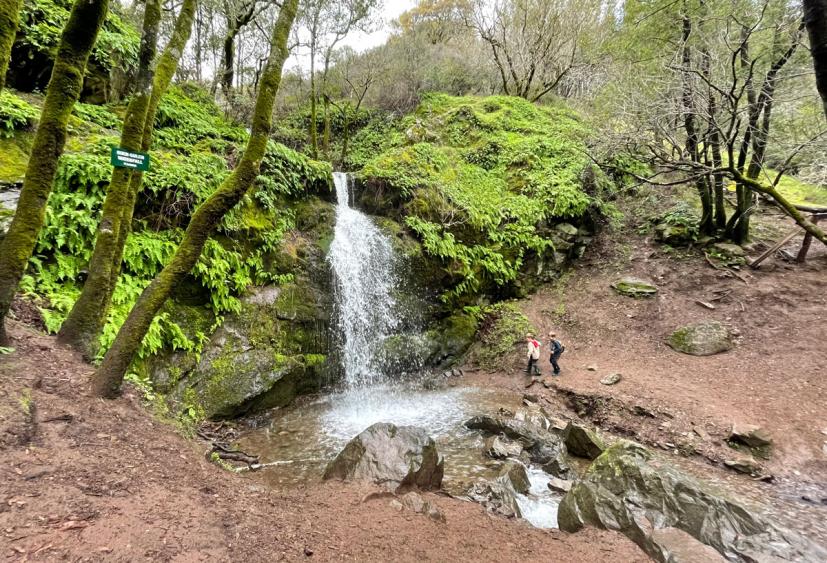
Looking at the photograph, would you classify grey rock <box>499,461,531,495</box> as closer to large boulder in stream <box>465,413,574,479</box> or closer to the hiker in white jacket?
large boulder in stream <box>465,413,574,479</box>

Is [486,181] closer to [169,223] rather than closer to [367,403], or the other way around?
[367,403]

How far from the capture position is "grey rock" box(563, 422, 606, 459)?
668cm

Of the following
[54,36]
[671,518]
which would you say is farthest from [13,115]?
[671,518]

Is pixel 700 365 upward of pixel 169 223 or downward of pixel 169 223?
downward

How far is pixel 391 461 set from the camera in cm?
517

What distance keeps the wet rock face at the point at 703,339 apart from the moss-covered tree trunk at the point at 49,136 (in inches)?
499

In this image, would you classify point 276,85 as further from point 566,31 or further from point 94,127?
point 566,31

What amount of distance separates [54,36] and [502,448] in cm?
1227

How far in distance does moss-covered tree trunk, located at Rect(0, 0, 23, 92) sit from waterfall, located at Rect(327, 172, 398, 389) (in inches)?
290

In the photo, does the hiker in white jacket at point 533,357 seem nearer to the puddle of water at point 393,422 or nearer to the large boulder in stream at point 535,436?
the puddle of water at point 393,422

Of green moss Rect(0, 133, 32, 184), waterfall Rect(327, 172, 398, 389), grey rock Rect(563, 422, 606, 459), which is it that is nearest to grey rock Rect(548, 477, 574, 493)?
grey rock Rect(563, 422, 606, 459)

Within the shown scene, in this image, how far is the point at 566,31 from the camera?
20484 mm

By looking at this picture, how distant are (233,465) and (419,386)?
5.42 m

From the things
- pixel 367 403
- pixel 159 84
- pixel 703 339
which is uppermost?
pixel 159 84
